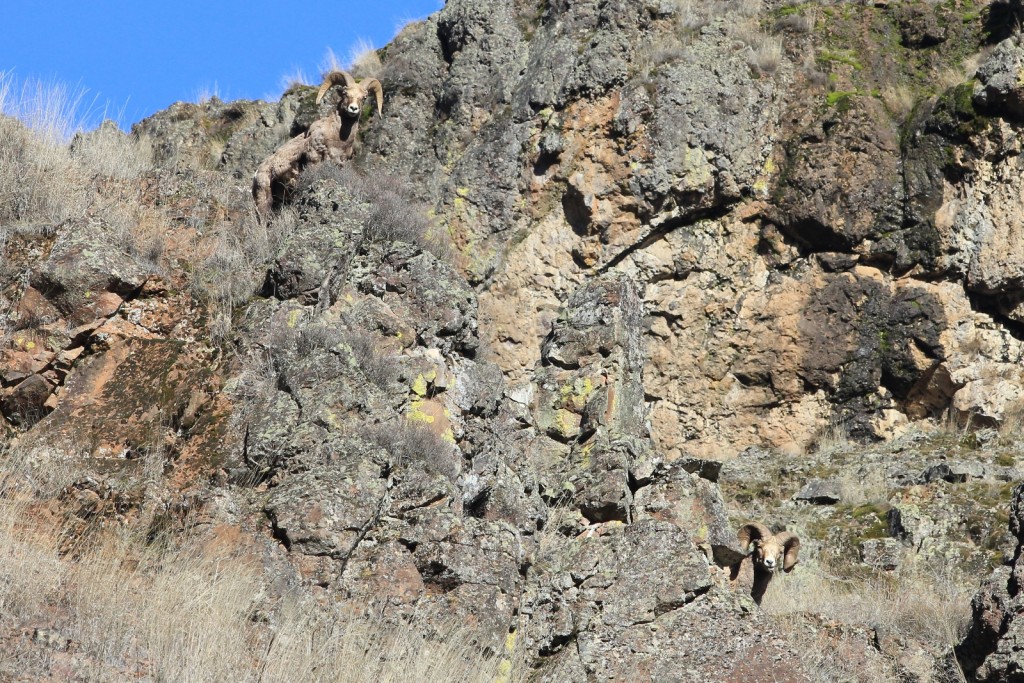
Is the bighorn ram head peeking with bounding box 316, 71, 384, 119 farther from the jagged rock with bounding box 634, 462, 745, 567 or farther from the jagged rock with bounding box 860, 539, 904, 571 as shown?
the jagged rock with bounding box 860, 539, 904, 571

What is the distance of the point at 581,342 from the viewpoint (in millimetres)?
14141

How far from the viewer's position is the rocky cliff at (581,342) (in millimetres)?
9656

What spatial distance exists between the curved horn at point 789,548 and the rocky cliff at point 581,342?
0.21 m

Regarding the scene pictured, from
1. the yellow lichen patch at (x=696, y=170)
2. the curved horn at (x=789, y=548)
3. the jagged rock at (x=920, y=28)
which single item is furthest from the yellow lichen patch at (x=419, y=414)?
the jagged rock at (x=920, y=28)

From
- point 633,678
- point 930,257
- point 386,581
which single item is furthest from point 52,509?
point 930,257

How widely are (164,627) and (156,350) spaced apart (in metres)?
3.72

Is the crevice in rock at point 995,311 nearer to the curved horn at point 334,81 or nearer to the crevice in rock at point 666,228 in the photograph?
the crevice in rock at point 666,228

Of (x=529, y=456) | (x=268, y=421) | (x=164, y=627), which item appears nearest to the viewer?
(x=164, y=627)

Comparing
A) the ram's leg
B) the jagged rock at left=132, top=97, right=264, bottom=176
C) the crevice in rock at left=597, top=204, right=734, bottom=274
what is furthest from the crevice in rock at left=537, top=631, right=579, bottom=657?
the jagged rock at left=132, top=97, right=264, bottom=176

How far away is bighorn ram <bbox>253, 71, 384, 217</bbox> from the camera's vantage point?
49.4 feet

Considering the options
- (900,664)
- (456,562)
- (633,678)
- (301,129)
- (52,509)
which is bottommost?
(900,664)

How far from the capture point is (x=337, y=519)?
948 centimetres

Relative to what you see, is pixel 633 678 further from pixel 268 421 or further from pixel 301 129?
pixel 301 129

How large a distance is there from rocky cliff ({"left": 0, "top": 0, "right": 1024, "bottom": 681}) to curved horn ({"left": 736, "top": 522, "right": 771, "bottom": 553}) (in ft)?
1.94
